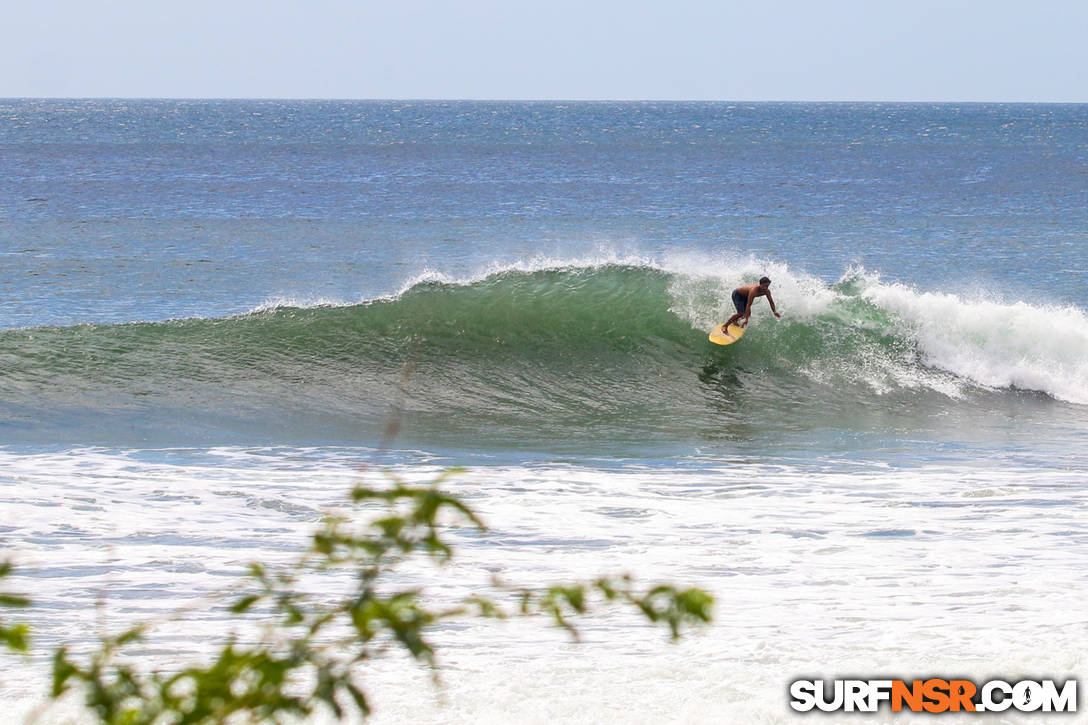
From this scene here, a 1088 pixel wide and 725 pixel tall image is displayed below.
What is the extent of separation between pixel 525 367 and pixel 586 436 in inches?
142

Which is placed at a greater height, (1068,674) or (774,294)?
(774,294)

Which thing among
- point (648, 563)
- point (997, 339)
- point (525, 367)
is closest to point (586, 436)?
point (525, 367)

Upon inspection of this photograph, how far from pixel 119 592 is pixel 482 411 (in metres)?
6.85

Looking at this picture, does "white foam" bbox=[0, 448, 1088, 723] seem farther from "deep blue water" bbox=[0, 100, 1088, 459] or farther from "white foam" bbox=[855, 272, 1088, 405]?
"white foam" bbox=[855, 272, 1088, 405]

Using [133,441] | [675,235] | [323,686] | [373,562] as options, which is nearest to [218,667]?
[323,686]

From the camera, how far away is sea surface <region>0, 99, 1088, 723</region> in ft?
18.2

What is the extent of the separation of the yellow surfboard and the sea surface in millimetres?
219

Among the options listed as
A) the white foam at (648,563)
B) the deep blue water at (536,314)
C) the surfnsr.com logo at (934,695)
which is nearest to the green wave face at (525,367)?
the deep blue water at (536,314)

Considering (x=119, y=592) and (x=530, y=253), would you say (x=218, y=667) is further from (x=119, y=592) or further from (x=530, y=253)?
(x=530, y=253)

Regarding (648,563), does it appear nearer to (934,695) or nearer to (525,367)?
(934,695)

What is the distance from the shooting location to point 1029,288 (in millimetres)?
24031

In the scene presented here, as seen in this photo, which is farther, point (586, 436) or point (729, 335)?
point (729, 335)

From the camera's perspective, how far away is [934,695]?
5.02m

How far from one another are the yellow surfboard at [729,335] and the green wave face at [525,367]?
0.12 meters
